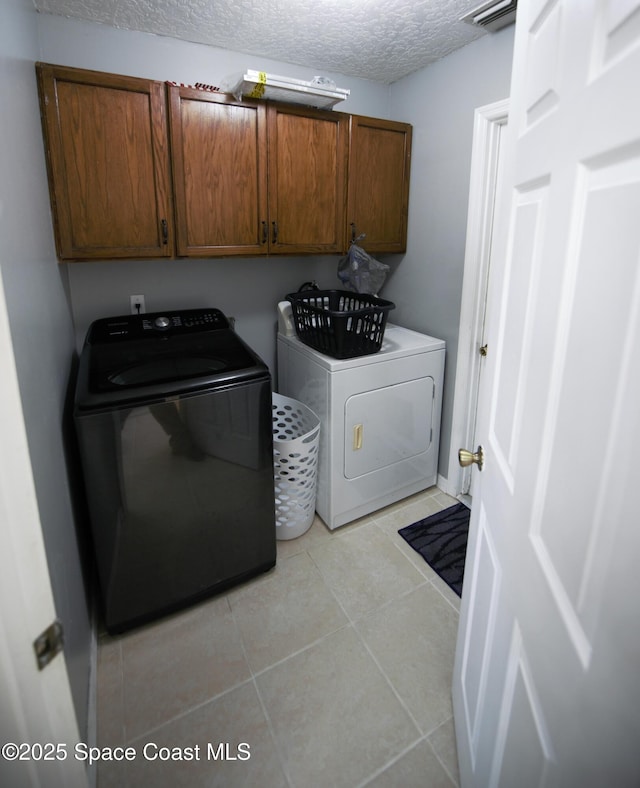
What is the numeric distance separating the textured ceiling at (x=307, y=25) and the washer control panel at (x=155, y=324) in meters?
1.18

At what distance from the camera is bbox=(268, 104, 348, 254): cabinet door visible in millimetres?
2006

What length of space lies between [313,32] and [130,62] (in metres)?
0.79

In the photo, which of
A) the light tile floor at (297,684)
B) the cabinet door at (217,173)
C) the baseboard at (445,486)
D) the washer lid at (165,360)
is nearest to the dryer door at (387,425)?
the baseboard at (445,486)

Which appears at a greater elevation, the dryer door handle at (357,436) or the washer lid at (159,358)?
the washer lid at (159,358)

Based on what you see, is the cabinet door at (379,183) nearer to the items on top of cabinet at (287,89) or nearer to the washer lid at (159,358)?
the items on top of cabinet at (287,89)

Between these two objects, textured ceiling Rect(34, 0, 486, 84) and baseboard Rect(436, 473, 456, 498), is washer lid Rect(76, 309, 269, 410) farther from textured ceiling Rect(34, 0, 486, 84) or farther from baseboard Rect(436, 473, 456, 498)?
baseboard Rect(436, 473, 456, 498)

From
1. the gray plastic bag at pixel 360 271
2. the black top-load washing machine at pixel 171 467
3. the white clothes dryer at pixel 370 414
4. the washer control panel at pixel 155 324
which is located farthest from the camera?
the gray plastic bag at pixel 360 271

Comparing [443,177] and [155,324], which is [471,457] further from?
[443,177]

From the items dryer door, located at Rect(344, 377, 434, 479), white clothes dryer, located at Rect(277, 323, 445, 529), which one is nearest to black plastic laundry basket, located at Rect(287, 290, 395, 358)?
white clothes dryer, located at Rect(277, 323, 445, 529)

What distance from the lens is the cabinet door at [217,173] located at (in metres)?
1.80

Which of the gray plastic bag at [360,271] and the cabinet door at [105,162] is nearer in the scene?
the cabinet door at [105,162]

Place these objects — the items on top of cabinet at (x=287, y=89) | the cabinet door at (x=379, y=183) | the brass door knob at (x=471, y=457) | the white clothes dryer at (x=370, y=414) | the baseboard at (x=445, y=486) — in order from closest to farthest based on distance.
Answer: the brass door knob at (x=471, y=457) < the items on top of cabinet at (x=287, y=89) < the white clothes dryer at (x=370, y=414) < the cabinet door at (x=379, y=183) < the baseboard at (x=445, y=486)

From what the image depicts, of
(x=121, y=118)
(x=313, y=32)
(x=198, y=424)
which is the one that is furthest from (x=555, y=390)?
(x=313, y=32)

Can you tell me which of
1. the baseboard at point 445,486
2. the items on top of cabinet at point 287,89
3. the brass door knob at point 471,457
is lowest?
the baseboard at point 445,486
